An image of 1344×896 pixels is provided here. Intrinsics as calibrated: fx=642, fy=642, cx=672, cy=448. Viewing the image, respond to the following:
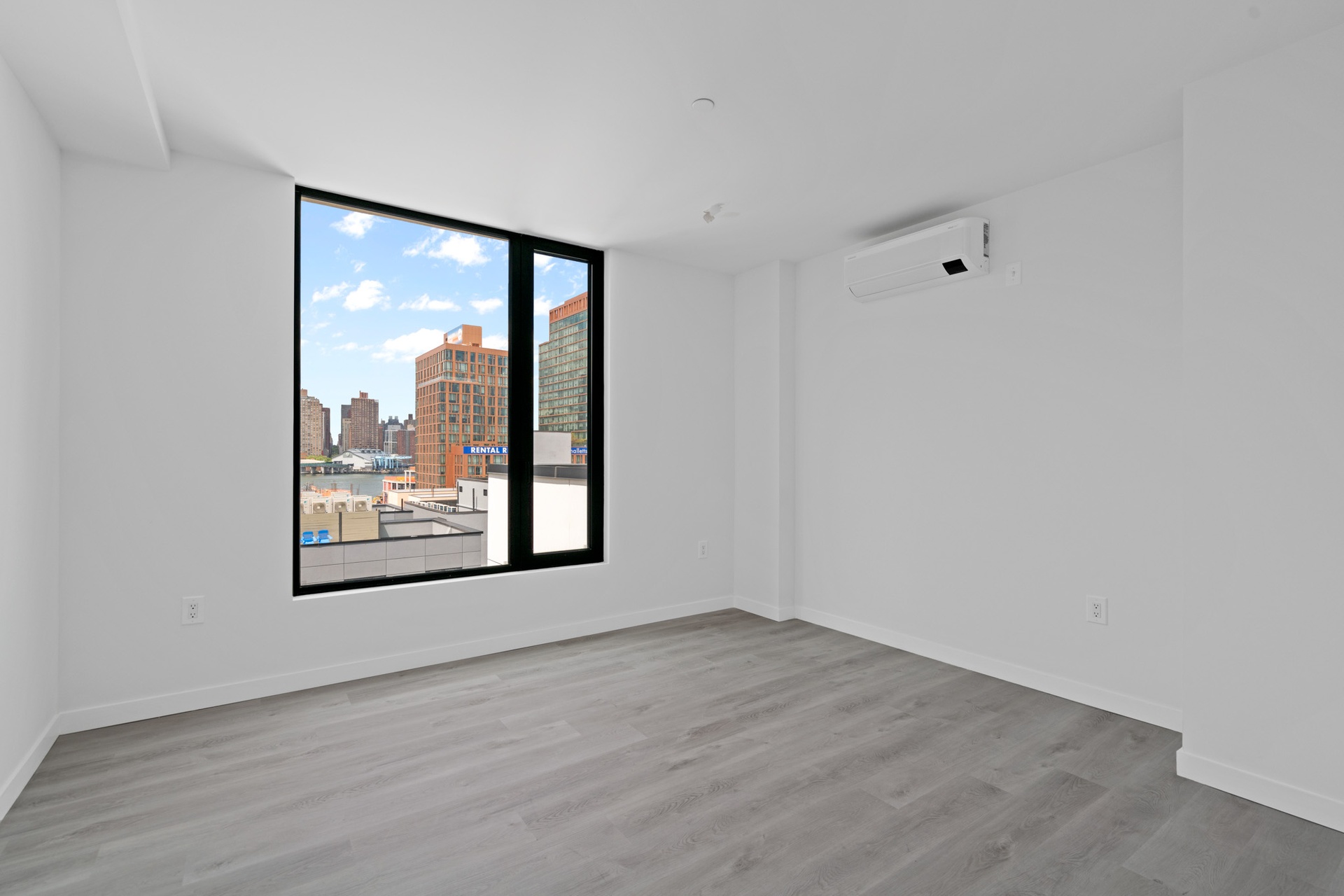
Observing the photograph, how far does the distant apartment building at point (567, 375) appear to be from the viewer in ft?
13.7

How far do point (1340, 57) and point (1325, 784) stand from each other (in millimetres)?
2353

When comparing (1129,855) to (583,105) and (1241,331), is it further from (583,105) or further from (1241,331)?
(583,105)

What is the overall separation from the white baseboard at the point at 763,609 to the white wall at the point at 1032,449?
33cm

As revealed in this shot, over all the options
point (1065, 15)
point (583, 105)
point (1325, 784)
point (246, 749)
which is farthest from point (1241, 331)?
point (246, 749)

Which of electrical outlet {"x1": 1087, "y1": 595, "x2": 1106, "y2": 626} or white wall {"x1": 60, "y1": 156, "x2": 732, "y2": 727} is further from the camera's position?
electrical outlet {"x1": 1087, "y1": 595, "x2": 1106, "y2": 626}

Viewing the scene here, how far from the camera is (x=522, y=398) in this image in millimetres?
4039

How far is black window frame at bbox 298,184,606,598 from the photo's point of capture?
3318mm

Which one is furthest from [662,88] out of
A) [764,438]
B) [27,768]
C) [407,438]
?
[27,768]

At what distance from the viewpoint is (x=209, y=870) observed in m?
1.80

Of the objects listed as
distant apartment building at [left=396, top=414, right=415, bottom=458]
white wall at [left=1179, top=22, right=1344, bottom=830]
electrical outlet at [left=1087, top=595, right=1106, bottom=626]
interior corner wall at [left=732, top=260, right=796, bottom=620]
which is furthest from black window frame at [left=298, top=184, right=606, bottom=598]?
white wall at [left=1179, top=22, right=1344, bottom=830]

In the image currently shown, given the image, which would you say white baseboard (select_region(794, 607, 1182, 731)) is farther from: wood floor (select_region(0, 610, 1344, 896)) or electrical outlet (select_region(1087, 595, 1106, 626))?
electrical outlet (select_region(1087, 595, 1106, 626))

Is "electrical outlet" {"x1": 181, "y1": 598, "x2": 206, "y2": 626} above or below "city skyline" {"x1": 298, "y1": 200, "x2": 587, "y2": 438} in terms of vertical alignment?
below

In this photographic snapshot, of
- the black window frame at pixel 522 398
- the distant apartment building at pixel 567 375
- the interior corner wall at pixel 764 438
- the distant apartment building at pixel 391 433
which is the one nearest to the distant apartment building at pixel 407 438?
the distant apartment building at pixel 391 433

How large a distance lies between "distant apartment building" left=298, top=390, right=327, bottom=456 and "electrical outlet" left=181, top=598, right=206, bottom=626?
80 centimetres
